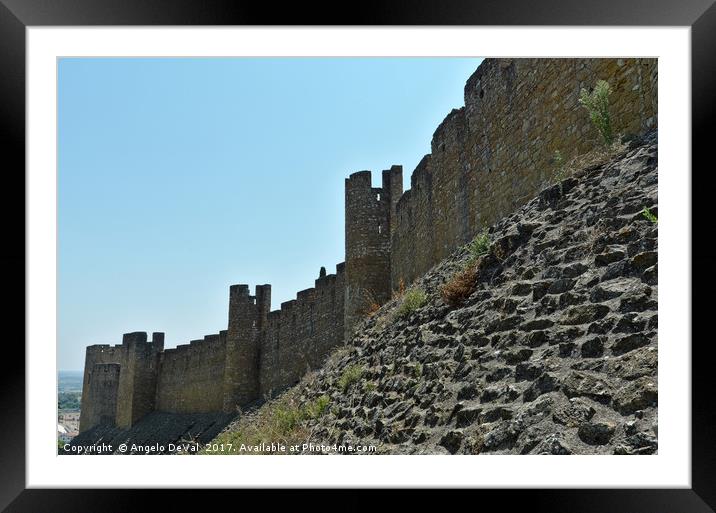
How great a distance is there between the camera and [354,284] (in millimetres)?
18469

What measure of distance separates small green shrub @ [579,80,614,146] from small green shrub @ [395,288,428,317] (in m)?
3.04

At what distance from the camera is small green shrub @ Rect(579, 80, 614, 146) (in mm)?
7586

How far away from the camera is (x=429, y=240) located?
1455 cm

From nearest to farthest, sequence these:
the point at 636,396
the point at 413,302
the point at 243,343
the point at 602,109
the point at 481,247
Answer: the point at 636,396 → the point at 602,109 → the point at 481,247 → the point at 413,302 → the point at 243,343

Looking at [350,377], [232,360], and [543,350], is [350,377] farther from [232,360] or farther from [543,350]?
[232,360]

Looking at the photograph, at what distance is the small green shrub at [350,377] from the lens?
867cm

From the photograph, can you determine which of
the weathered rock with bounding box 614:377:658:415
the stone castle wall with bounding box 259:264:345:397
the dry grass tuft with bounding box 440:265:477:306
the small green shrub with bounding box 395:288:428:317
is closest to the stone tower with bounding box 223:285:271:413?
the stone castle wall with bounding box 259:264:345:397

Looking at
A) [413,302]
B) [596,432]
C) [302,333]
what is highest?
[413,302]

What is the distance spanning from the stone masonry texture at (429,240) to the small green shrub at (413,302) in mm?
1833

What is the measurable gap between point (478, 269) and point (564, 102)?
2.53m

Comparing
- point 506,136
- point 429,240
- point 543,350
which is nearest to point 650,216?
point 543,350

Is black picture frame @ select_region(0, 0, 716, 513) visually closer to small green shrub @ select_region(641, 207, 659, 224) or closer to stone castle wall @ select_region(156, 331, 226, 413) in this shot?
small green shrub @ select_region(641, 207, 659, 224)
